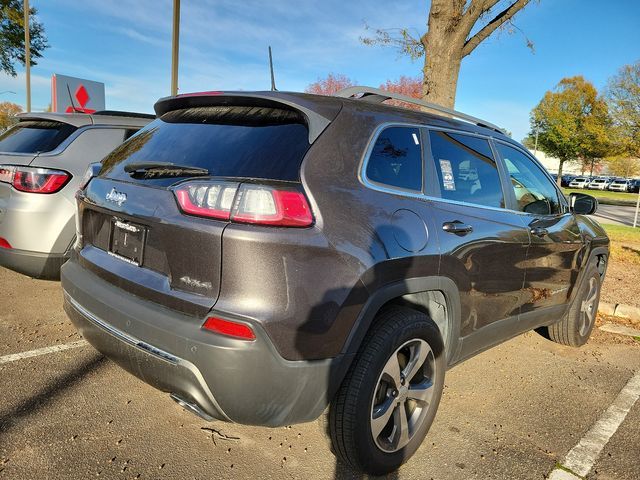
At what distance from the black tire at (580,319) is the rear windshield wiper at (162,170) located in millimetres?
3481

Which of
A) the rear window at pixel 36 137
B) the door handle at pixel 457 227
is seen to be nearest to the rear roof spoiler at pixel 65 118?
the rear window at pixel 36 137

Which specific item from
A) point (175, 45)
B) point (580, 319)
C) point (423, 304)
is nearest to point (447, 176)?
point (423, 304)

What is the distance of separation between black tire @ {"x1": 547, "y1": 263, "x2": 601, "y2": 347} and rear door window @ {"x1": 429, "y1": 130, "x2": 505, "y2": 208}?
1.69 m

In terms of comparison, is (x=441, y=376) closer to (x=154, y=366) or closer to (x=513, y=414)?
(x=513, y=414)

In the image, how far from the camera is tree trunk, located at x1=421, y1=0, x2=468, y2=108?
774 centimetres

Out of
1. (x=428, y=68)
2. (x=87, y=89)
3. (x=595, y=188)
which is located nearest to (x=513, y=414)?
(x=428, y=68)

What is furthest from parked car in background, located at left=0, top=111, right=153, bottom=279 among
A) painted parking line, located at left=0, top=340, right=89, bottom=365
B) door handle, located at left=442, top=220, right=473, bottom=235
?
door handle, located at left=442, top=220, right=473, bottom=235

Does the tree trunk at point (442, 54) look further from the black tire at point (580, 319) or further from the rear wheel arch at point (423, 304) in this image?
the rear wheel arch at point (423, 304)

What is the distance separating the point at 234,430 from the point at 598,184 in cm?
6381

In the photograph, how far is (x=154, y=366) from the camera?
214cm

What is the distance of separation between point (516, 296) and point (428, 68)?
218 inches

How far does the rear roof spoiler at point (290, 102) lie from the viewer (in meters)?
2.28

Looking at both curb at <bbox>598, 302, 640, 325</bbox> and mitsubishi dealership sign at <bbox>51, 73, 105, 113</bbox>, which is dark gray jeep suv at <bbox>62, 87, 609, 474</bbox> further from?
mitsubishi dealership sign at <bbox>51, 73, 105, 113</bbox>

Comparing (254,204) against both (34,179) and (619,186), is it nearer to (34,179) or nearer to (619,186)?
(34,179)
